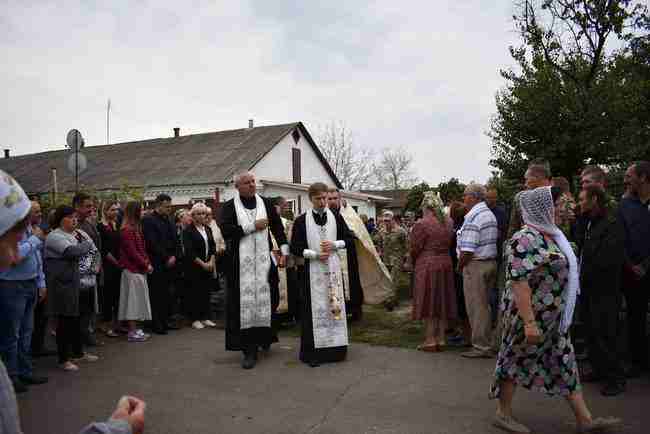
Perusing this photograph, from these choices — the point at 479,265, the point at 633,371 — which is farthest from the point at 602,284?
the point at 479,265

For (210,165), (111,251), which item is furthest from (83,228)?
(210,165)

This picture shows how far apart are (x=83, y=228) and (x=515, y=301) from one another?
19.2ft

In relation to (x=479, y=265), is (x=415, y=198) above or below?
above

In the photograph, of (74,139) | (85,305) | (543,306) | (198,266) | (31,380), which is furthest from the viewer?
(74,139)

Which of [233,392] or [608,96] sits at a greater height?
[608,96]

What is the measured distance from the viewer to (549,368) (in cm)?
393

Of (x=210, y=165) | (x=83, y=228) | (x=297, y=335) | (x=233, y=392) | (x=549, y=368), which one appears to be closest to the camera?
(x=549, y=368)

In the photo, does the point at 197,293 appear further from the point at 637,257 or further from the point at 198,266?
the point at 637,257

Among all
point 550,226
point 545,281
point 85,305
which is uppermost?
point 550,226

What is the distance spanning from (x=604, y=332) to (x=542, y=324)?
5.02 feet

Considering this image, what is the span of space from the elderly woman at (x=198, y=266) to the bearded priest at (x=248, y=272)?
2.38 meters

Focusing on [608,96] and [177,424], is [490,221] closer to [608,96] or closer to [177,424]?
[177,424]

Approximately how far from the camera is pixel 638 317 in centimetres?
558

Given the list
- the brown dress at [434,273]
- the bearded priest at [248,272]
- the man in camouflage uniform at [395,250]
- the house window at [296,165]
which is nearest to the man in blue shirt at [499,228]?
the brown dress at [434,273]
